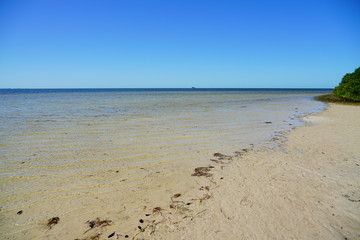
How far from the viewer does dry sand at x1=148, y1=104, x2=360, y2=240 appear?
2.94 metres

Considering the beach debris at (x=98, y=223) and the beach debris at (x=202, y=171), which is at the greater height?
the beach debris at (x=202, y=171)

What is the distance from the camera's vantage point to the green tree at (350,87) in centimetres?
2632

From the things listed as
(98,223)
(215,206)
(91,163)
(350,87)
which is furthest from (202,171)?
(350,87)

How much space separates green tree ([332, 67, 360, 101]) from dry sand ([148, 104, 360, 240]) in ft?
89.7

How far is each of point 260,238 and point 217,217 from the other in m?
0.70

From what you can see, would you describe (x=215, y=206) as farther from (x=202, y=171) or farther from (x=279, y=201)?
(x=202, y=171)

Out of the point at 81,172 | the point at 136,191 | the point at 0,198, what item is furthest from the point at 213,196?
the point at 0,198

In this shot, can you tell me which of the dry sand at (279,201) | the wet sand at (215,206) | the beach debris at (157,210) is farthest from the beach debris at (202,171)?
the beach debris at (157,210)

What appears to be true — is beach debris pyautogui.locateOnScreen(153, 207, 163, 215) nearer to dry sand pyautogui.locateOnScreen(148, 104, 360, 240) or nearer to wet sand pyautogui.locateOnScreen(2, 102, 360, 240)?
wet sand pyautogui.locateOnScreen(2, 102, 360, 240)

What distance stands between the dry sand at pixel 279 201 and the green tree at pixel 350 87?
27351 mm

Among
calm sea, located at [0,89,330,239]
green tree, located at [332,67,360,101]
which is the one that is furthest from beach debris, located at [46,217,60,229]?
green tree, located at [332,67,360,101]

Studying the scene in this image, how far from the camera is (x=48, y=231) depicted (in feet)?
9.82

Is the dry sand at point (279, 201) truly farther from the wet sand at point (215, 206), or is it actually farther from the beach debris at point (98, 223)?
the beach debris at point (98, 223)

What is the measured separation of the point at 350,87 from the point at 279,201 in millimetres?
32679
